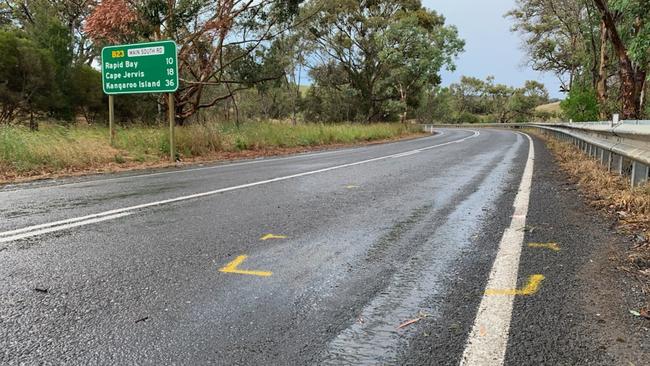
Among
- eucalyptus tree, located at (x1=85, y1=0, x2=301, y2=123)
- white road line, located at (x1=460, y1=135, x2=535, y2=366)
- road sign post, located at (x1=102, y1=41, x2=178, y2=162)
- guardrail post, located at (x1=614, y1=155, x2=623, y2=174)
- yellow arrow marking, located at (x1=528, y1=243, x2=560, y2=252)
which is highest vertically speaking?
eucalyptus tree, located at (x1=85, y1=0, x2=301, y2=123)

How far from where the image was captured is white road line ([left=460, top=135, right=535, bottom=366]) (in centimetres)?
219

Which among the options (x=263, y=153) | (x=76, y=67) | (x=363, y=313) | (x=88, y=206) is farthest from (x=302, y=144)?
(x=363, y=313)

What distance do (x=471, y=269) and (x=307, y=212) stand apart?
241 centimetres

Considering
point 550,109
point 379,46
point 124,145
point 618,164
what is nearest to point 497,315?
point 618,164

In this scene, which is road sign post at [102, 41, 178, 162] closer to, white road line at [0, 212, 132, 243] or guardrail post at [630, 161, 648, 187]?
white road line at [0, 212, 132, 243]

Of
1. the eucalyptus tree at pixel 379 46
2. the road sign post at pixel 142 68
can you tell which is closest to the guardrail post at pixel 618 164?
the road sign post at pixel 142 68

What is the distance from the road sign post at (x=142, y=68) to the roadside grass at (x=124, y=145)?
812 millimetres

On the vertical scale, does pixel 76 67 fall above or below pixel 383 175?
above

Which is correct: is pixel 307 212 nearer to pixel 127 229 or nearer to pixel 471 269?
pixel 127 229

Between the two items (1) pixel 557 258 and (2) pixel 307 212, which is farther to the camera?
(2) pixel 307 212

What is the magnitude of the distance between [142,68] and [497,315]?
42.3 ft

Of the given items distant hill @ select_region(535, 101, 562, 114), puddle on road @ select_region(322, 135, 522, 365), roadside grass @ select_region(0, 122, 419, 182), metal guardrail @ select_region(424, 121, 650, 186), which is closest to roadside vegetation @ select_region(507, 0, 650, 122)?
metal guardrail @ select_region(424, 121, 650, 186)

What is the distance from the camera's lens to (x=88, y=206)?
5883mm

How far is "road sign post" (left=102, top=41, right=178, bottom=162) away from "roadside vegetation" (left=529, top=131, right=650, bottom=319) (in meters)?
10.2
